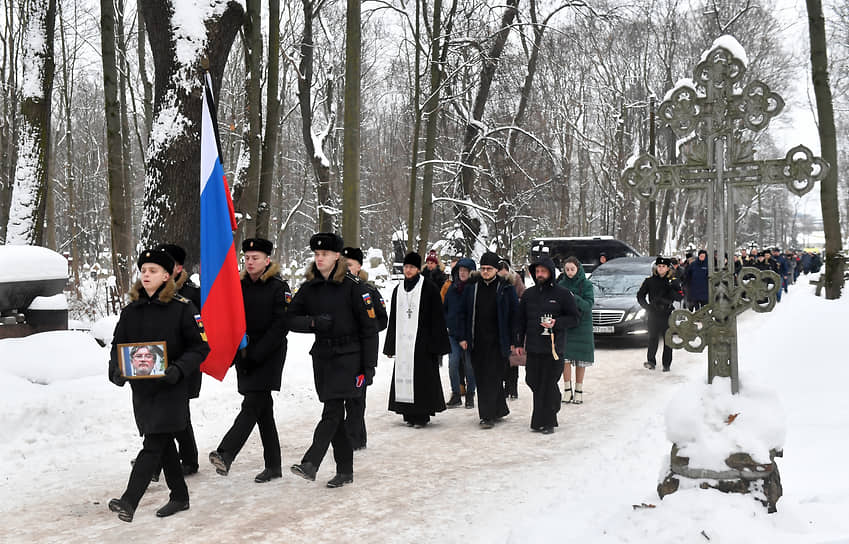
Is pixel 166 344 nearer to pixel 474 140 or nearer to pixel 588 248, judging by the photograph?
pixel 474 140

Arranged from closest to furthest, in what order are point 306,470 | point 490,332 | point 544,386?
1. point 306,470
2. point 544,386
3. point 490,332

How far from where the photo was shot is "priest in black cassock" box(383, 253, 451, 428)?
356 inches

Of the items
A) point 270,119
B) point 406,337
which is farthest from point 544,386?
point 270,119

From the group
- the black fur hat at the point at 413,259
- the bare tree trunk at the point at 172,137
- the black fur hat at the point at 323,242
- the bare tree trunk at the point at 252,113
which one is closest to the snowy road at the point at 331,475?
the black fur hat at the point at 413,259

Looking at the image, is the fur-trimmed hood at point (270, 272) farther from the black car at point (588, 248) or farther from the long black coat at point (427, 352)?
the black car at point (588, 248)

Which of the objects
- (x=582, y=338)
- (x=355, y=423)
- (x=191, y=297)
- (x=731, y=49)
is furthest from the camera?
(x=582, y=338)

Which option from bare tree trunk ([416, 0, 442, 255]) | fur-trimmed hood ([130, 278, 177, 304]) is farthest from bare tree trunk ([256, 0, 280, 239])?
fur-trimmed hood ([130, 278, 177, 304])

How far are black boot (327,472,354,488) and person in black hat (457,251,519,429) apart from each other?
105 inches

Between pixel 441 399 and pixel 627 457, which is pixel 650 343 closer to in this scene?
pixel 441 399

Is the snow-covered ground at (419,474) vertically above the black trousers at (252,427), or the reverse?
the black trousers at (252,427)

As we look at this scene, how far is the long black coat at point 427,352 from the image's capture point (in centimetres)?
902

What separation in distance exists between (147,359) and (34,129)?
8.73m

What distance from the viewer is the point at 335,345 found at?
260 inches

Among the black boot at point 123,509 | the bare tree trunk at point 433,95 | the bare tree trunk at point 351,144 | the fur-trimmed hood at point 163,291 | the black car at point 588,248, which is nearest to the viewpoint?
the black boot at point 123,509
